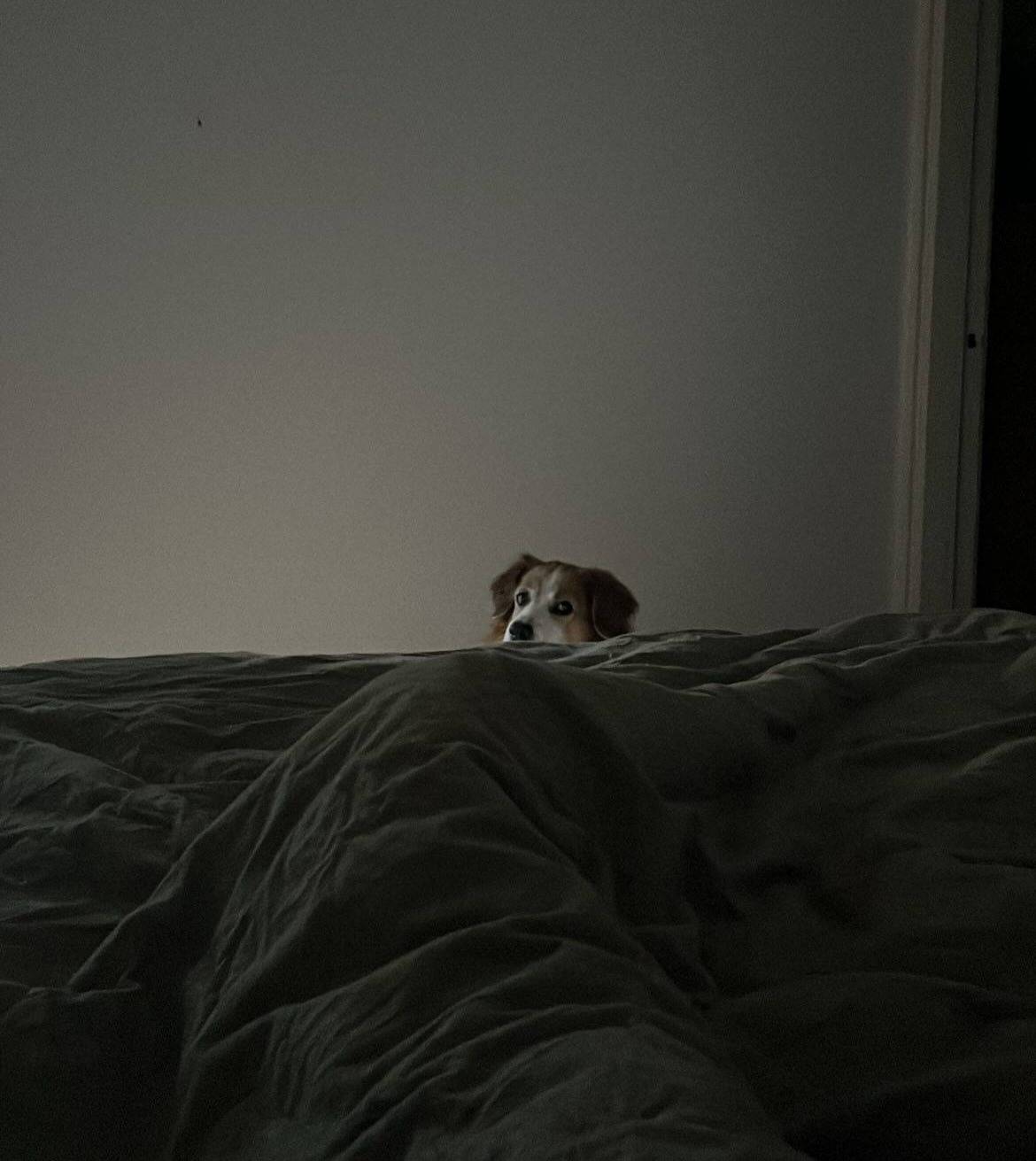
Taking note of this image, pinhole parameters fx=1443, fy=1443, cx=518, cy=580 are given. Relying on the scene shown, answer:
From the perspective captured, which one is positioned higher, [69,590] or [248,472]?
[248,472]

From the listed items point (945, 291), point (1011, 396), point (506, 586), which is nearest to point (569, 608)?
point (506, 586)

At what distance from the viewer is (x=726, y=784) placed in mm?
792

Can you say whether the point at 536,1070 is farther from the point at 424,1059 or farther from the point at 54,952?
the point at 54,952

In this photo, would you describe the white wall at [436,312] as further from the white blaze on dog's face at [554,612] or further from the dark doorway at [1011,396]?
the dark doorway at [1011,396]

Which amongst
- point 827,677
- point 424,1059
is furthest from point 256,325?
point 424,1059

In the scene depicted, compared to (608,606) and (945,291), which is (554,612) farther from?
(945,291)

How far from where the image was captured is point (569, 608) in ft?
8.32

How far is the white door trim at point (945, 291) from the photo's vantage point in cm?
295

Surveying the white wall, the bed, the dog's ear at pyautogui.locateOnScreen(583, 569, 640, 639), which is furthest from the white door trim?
the bed

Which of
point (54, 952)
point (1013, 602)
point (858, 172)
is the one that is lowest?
point (1013, 602)

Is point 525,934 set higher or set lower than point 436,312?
lower

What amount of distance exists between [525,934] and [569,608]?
2.03 metres

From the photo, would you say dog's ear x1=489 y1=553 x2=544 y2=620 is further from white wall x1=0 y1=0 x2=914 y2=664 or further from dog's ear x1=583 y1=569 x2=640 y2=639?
white wall x1=0 y1=0 x2=914 y2=664

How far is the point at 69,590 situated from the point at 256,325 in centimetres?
68
